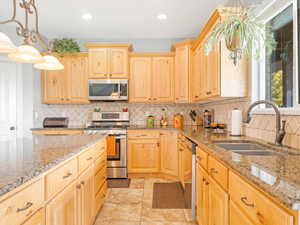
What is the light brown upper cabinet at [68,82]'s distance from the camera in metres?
4.31

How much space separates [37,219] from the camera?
1.06 meters

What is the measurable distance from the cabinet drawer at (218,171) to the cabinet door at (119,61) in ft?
9.39

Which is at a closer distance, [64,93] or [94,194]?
[94,194]

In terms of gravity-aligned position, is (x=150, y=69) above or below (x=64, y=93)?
above

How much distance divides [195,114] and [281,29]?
7.60 ft

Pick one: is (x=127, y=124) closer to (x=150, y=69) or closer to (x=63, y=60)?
(x=150, y=69)

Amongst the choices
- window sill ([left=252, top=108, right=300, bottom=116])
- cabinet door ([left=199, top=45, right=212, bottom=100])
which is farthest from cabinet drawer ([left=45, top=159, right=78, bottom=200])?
cabinet door ([left=199, top=45, right=212, bottom=100])

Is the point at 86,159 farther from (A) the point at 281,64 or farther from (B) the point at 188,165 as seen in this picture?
(A) the point at 281,64

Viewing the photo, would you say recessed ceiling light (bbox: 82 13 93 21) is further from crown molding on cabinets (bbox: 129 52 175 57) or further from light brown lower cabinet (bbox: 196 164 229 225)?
light brown lower cabinet (bbox: 196 164 229 225)

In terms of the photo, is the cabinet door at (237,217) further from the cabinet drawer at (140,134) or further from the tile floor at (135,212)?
the cabinet drawer at (140,134)

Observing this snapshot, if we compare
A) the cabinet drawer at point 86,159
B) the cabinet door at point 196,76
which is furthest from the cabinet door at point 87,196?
the cabinet door at point 196,76

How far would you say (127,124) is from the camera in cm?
445

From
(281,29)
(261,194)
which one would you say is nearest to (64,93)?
(281,29)

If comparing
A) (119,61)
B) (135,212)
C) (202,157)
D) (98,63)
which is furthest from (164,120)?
(202,157)
